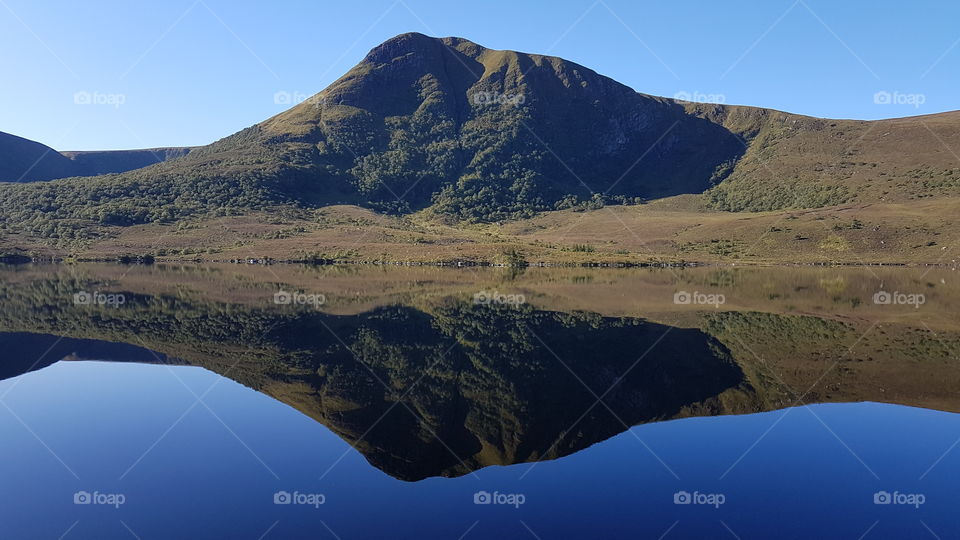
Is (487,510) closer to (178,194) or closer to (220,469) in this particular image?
(220,469)

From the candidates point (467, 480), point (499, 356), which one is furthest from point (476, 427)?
point (499, 356)

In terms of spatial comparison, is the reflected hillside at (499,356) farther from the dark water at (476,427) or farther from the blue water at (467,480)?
the blue water at (467,480)

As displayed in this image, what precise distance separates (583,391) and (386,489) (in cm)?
1003

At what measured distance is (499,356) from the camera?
27547 mm

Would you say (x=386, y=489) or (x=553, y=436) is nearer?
(x=386, y=489)

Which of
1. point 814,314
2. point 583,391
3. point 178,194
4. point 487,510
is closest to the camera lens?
point 487,510

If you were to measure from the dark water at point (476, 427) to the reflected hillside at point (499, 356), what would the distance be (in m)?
0.18

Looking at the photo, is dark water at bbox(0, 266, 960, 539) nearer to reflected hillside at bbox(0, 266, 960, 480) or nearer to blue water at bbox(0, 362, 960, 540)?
blue water at bbox(0, 362, 960, 540)

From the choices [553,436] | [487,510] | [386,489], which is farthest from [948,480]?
[386,489]

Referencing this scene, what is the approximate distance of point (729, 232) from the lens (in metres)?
134

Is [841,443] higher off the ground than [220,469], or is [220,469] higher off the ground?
[841,443]

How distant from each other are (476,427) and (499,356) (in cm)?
1001

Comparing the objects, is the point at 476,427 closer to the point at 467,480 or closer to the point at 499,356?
the point at 467,480

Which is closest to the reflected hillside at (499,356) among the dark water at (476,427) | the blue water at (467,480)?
the dark water at (476,427)
